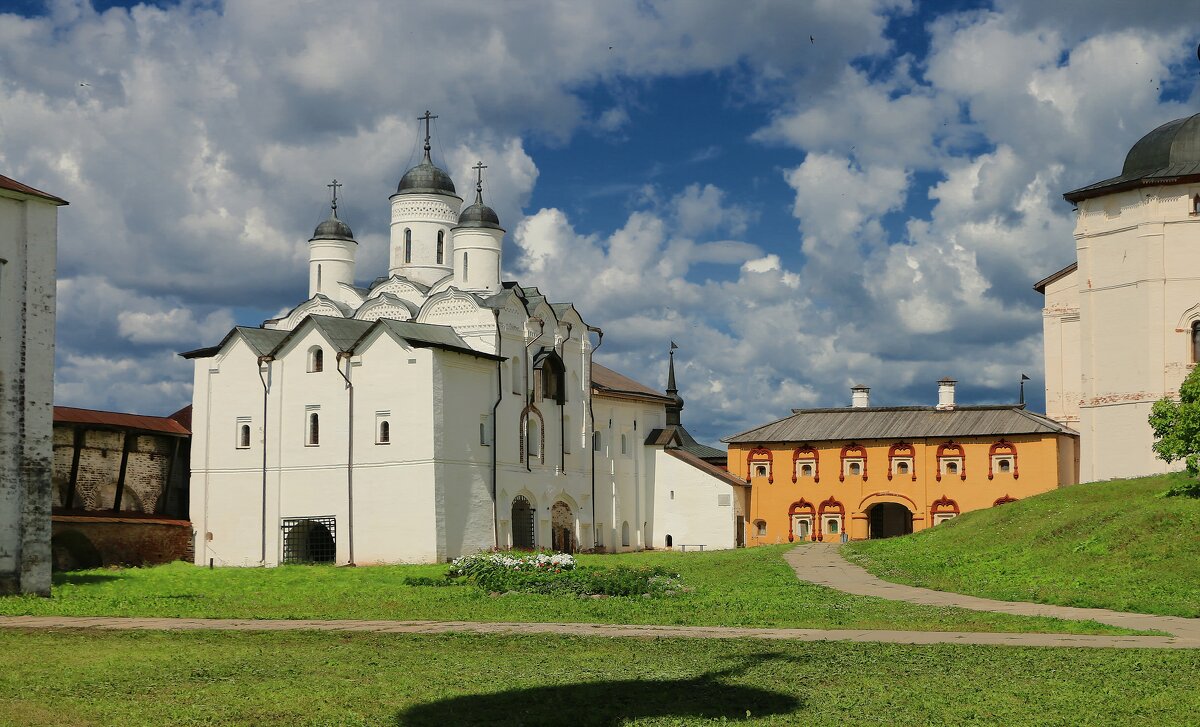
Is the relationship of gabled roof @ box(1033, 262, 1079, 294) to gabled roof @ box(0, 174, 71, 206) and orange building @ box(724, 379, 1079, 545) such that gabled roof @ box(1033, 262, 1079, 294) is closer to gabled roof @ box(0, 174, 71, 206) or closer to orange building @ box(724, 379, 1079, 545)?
orange building @ box(724, 379, 1079, 545)

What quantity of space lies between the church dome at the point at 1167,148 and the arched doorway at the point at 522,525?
66.2 ft

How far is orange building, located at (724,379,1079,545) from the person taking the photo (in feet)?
140

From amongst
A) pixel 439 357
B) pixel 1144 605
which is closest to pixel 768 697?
pixel 1144 605

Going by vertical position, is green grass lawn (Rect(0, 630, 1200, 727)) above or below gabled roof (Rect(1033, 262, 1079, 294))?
below

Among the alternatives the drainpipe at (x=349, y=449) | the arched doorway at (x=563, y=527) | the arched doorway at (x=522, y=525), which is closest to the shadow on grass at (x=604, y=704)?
the drainpipe at (x=349, y=449)

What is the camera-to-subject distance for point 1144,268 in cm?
3550

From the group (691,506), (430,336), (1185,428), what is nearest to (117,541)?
(430,336)

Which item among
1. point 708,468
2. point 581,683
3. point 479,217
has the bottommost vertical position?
point 581,683

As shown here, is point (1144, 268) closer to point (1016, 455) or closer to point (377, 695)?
point (1016, 455)

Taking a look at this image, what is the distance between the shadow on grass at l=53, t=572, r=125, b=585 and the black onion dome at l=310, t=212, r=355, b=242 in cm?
1788

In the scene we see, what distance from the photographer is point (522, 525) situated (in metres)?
40.0

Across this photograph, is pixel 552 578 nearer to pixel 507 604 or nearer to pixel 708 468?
pixel 507 604

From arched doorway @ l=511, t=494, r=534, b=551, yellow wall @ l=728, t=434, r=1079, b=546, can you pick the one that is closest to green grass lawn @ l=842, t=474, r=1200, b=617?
yellow wall @ l=728, t=434, r=1079, b=546

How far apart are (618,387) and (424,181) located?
1037 centimetres
